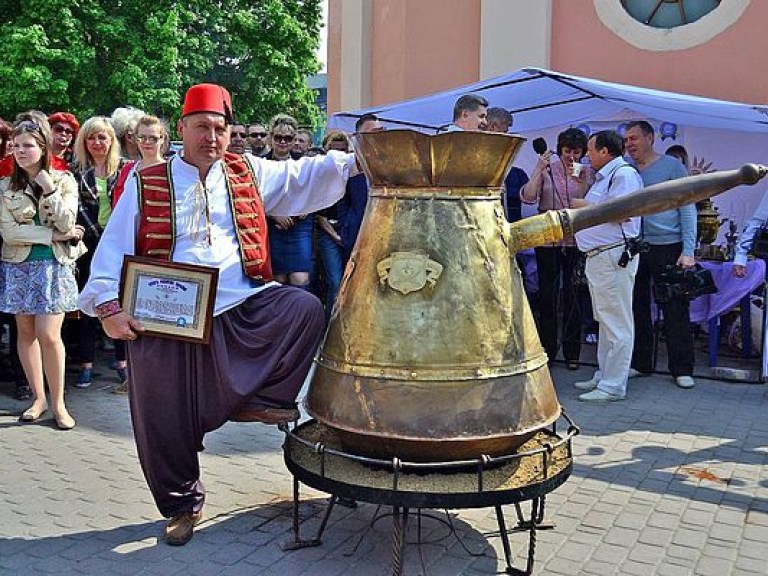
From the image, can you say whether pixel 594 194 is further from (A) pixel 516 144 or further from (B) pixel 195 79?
(B) pixel 195 79

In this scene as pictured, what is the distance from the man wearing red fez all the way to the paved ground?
348mm

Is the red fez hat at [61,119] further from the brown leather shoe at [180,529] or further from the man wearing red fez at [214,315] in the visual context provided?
the brown leather shoe at [180,529]

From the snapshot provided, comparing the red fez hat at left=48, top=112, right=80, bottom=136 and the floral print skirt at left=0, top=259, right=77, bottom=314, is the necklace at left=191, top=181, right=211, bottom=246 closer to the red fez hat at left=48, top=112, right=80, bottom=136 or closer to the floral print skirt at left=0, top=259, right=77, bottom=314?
the floral print skirt at left=0, top=259, right=77, bottom=314

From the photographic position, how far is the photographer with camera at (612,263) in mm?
5840

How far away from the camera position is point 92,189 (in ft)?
20.6

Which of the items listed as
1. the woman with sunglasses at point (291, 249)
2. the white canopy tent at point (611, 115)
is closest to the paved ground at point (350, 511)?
the woman with sunglasses at point (291, 249)

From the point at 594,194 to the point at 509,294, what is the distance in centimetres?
310

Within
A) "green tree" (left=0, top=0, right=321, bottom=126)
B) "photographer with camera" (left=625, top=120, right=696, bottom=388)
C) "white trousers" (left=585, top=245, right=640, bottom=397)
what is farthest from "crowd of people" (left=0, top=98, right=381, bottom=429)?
"green tree" (left=0, top=0, right=321, bottom=126)

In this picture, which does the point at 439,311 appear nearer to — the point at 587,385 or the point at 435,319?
the point at 435,319

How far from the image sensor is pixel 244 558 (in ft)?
11.3

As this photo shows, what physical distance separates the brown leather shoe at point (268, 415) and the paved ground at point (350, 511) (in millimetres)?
562

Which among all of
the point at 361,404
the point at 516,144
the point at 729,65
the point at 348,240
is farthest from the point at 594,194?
the point at 729,65

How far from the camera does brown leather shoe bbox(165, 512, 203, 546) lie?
3541 mm

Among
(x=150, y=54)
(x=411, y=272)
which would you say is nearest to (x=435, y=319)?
(x=411, y=272)
